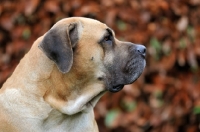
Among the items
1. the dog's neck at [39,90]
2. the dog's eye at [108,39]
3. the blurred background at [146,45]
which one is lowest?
the blurred background at [146,45]

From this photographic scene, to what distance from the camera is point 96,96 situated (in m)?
5.32

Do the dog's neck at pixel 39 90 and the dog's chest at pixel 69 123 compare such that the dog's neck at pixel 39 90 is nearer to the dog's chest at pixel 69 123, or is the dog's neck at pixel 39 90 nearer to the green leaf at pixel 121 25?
the dog's chest at pixel 69 123

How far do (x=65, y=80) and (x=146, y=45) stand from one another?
8.33 ft

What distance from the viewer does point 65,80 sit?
5125mm

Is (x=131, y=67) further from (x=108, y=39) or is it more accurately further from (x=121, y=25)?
(x=121, y=25)

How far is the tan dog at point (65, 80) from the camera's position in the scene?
5.11 m

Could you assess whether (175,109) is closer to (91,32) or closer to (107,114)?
(107,114)

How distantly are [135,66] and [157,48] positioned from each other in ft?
7.86

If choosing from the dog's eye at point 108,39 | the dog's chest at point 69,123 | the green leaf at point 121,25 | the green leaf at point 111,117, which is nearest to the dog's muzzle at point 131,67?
the dog's eye at point 108,39

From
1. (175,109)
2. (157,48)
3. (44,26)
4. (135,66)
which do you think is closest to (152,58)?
(157,48)

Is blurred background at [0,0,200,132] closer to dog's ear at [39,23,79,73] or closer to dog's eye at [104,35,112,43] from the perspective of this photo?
dog's eye at [104,35,112,43]

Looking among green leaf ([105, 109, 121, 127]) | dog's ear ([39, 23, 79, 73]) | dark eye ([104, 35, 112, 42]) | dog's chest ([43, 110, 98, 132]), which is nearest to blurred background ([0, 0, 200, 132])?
green leaf ([105, 109, 121, 127])

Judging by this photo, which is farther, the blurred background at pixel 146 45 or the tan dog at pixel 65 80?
the blurred background at pixel 146 45

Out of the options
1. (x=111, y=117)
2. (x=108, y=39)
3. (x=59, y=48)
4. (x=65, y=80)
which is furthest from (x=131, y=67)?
(x=111, y=117)
